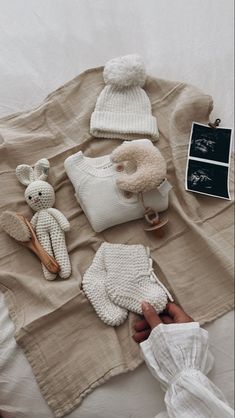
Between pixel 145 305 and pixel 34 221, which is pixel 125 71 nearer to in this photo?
pixel 34 221

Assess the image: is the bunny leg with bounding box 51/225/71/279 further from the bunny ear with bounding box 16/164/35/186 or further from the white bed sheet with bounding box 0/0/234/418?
the white bed sheet with bounding box 0/0/234/418

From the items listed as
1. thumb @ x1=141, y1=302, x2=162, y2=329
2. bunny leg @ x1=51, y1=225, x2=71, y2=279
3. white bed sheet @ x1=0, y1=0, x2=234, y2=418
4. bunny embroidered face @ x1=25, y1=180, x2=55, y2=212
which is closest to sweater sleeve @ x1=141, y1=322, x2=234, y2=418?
thumb @ x1=141, y1=302, x2=162, y2=329

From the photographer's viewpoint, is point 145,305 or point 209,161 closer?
point 145,305

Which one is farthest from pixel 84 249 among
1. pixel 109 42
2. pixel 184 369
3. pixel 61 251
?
pixel 109 42

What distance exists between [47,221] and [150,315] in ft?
0.75

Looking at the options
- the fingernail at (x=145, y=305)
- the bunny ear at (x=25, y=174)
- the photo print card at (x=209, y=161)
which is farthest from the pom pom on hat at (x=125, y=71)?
the fingernail at (x=145, y=305)

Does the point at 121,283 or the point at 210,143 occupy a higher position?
the point at 210,143

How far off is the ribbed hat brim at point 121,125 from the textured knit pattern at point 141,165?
0.05 metres

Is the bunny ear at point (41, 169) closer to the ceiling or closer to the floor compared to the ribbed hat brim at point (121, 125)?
closer to the floor

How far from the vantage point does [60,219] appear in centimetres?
70

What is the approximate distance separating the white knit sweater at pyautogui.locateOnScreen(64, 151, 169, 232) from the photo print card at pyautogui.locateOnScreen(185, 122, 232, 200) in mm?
78

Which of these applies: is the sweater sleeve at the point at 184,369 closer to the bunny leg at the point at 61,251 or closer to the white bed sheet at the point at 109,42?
the bunny leg at the point at 61,251

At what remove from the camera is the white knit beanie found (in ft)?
2.64

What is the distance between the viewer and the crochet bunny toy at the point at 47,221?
0.68 metres
